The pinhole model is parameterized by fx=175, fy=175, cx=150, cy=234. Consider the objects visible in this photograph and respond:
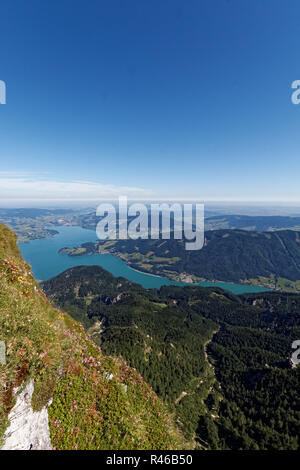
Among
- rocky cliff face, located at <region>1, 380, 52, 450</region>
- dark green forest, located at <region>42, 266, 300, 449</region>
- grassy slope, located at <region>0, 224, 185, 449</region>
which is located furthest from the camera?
dark green forest, located at <region>42, 266, 300, 449</region>

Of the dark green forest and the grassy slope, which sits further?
the dark green forest

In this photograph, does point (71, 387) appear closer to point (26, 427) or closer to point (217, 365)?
point (26, 427)

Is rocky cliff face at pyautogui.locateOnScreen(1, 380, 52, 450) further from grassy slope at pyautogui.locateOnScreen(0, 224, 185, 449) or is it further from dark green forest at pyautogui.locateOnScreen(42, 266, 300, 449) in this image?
dark green forest at pyautogui.locateOnScreen(42, 266, 300, 449)

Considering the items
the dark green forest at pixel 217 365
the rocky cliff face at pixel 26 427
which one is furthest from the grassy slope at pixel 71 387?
the dark green forest at pixel 217 365

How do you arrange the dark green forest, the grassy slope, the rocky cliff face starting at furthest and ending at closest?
the dark green forest
the grassy slope
the rocky cliff face

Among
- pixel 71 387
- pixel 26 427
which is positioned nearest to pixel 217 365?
pixel 71 387

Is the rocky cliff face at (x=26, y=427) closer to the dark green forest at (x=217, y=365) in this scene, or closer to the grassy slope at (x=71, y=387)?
the grassy slope at (x=71, y=387)

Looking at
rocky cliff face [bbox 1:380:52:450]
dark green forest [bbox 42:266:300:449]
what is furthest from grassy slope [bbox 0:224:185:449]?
dark green forest [bbox 42:266:300:449]
